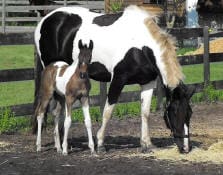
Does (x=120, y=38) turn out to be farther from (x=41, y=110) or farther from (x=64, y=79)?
(x=41, y=110)

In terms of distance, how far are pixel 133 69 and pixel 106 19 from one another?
1.06 metres

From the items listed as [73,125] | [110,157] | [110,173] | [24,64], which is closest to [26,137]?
[73,125]

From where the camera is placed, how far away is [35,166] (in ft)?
23.8

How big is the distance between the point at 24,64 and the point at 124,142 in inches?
365

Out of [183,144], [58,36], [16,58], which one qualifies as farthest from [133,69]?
[16,58]

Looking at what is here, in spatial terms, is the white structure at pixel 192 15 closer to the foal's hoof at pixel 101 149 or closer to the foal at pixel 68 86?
the foal at pixel 68 86

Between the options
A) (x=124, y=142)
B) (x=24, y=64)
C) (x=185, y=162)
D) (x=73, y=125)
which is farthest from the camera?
(x=24, y=64)

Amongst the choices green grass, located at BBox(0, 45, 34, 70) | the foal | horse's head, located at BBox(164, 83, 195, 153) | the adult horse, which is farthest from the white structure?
horse's head, located at BBox(164, 83, 195, 153)

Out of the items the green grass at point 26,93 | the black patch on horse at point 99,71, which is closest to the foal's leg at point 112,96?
the black patch on horse at point 99,71

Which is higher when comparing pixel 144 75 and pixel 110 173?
pixel 144 75

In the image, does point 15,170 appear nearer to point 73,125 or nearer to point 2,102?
point 73,125

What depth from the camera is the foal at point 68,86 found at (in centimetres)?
778

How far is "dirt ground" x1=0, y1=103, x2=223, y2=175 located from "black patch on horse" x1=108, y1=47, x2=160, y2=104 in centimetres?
86

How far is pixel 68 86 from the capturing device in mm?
7805
